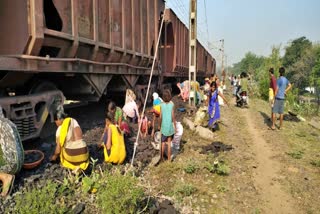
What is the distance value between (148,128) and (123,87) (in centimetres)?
203

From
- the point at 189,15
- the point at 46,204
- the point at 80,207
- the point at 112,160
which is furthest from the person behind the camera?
the point at 189,15

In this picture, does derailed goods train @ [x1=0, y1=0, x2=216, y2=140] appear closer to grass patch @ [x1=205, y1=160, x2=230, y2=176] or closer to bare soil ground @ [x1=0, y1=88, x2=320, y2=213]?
bare soil ground @ [x1=0, y1=88, x2=320, y2=213]

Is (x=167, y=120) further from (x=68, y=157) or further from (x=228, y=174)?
(x=68, y=157)

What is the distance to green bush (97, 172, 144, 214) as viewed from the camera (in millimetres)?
3018

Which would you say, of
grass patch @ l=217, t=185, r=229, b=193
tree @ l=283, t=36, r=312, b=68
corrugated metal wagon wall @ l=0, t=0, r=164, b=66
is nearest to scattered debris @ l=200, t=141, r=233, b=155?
grass patch @ l=217, t=185, r=229, b=193

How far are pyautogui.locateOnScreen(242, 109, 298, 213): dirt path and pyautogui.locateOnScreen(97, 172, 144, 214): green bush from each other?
69.3 inches

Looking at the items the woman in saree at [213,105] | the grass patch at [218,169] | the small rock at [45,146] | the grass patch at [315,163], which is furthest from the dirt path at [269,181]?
the small rock at [45,146]

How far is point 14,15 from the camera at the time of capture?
424cm

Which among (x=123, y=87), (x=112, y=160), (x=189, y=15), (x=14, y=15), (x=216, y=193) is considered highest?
(x=189, y=15)

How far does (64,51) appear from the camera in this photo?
5.06m

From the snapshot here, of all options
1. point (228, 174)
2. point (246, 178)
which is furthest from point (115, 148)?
point (246, 178)

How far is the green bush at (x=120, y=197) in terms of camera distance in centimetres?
302

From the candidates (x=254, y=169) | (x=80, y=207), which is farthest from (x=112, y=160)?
(x=254, y=169)

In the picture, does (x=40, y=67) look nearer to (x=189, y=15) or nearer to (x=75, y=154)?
(x=75, y=154)
